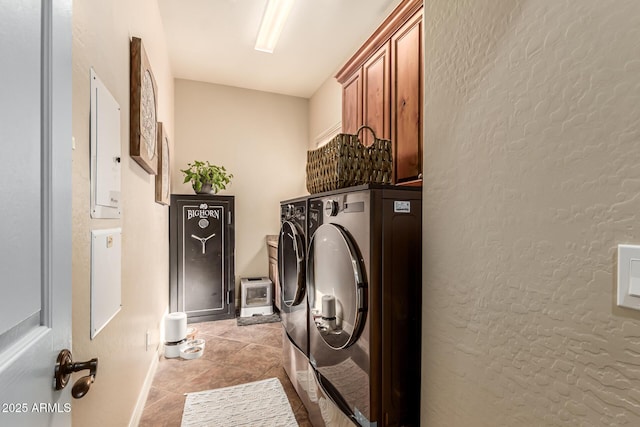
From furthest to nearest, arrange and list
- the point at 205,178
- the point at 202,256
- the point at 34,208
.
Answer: the point at 205,178 → the point at 202,256 → the point at 34,208

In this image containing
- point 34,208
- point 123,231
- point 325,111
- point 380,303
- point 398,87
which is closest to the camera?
point 34,208

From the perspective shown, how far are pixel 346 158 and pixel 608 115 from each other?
94 centimetres

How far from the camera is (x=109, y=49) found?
52.5 inches

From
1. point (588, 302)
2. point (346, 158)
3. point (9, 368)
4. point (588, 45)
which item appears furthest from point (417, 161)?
point (9, 368)

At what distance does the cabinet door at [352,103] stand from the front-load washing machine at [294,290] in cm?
89

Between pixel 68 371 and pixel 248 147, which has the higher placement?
pixel 248 147

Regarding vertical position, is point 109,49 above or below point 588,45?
above

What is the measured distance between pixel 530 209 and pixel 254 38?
313cm

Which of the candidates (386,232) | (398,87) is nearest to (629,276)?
(386,232)

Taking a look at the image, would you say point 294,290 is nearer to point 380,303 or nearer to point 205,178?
point 380,303

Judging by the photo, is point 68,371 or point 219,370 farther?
point 219,370

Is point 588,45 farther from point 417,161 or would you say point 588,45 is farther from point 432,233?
point 417,161

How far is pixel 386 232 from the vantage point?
1113 millimetres

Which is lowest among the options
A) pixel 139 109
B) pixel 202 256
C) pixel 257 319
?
pixel 257 319
